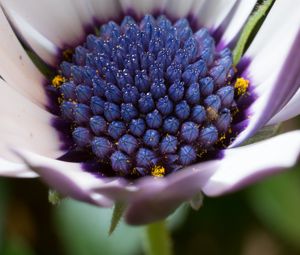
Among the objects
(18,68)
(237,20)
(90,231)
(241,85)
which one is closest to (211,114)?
(241,85)

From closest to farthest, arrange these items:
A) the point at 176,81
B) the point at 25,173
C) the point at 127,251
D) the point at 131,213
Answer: the point at 131,213
the point at 25,173
the point at 176,81
the point at 127,251

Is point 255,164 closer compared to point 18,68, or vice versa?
point 255,164

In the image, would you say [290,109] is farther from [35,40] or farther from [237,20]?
[35,40]

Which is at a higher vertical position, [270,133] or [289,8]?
[289,8]

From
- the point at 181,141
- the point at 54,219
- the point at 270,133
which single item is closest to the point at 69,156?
the point at 181,141

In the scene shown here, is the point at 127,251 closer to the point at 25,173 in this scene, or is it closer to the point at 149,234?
the point at 149,234

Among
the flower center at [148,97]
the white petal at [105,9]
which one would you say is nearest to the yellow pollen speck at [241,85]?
the flower center at [148,97]
